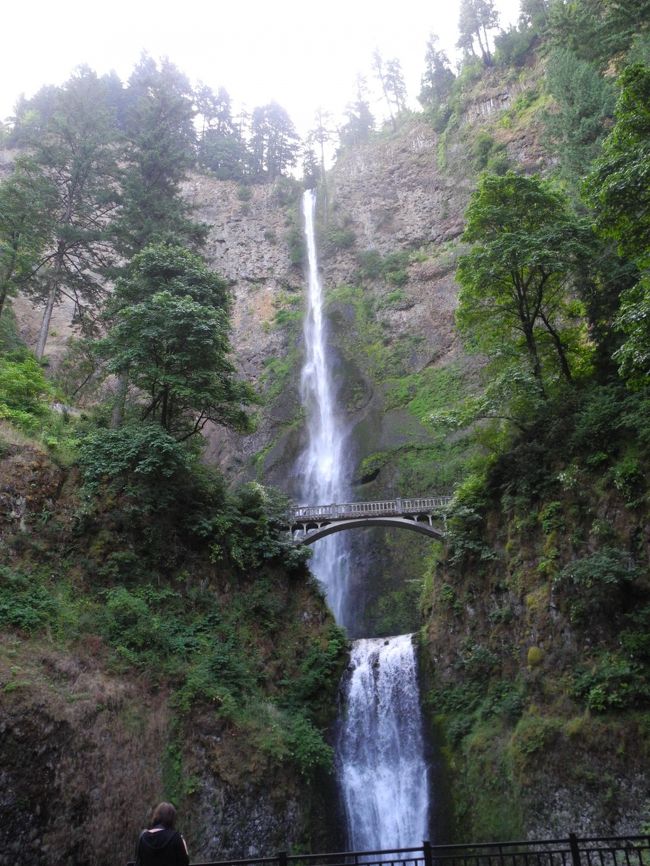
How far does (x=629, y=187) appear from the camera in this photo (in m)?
10.5

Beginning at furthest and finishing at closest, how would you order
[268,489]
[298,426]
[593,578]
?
[298,426], [268,489], [593,578]

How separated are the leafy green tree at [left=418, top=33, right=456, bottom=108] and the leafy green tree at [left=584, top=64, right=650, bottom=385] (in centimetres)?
4507

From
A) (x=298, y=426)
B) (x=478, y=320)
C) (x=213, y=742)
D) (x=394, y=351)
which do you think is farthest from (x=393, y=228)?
(x=213, y=742)

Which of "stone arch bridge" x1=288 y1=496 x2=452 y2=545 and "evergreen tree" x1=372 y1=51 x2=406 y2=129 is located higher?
"evergreen tree" x1=372 y1=51 x2=406 y2=129

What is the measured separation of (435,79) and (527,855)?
5868cm

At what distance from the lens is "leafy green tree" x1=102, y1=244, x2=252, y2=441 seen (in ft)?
55.7

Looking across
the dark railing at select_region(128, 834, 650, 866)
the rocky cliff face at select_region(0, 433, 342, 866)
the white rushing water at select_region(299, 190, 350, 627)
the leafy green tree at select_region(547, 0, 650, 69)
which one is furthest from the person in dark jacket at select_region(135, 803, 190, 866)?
the white rushing water at select_region(299, 190, 350, 627)

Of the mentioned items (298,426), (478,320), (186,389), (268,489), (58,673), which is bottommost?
(58,673)

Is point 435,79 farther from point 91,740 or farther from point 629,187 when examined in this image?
point 91,740

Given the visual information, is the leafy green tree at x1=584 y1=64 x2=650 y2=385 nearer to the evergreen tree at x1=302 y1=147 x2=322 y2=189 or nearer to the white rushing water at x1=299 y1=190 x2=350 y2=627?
the white rushing water at x1=299 y1=190 x2=350 y2=627

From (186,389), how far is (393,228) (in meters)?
35.1

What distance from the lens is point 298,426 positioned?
36781mm

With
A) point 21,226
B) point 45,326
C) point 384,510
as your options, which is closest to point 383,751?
point 384,510

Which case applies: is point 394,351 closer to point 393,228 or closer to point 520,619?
point 393,228
